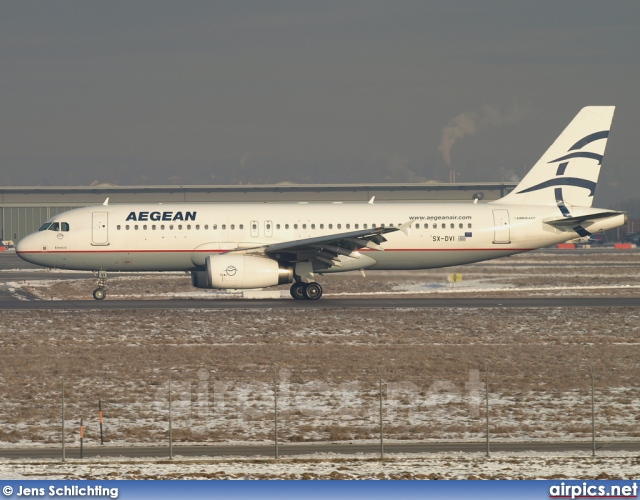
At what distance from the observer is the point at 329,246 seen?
3834 cm

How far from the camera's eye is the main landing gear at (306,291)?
3988 cm

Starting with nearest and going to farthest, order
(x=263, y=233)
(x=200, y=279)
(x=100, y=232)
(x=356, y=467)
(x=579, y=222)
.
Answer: (x=356, y=467) < (x=200, y=279) < (x=263, y=233) < (x=100, y=232) < (x=579, y=222)

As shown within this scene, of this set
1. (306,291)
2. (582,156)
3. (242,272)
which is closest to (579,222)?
(582,156)

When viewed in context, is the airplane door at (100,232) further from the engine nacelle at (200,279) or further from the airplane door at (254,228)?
the airplane door at (254,228)

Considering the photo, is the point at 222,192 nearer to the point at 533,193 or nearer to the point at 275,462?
the point at 533,193

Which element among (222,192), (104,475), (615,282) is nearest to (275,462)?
(104,475)

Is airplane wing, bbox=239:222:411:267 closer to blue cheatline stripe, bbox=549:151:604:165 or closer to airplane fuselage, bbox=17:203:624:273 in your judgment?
airplane fuselage, bbox=17:203:624:273

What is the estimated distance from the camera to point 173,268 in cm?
4128

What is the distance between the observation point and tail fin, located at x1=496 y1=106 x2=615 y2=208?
4347cm

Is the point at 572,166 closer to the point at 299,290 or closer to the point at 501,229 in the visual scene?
the point at 501,229

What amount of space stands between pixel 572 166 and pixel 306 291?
1445cm

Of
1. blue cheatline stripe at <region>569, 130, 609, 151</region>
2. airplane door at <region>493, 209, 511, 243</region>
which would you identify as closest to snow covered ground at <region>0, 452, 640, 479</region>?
airplane door at <region>493, 209, 511, 243</region>

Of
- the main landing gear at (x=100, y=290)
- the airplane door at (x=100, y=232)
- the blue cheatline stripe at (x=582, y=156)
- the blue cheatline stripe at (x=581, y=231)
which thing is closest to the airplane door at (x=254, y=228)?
the airplane door at (x=100, y=232)

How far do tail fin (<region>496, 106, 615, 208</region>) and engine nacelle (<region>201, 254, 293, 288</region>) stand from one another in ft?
41.0
